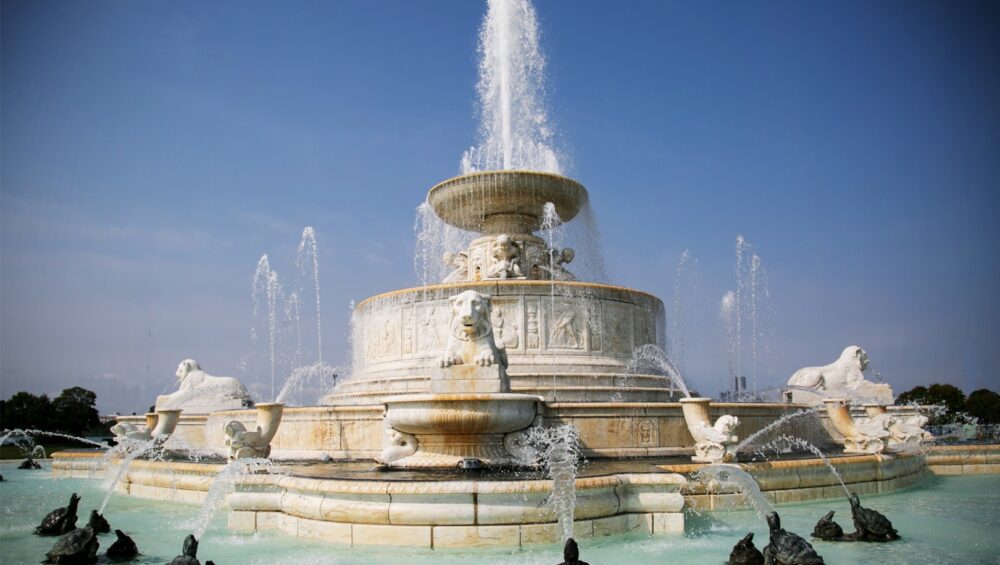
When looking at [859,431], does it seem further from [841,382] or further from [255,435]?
[255,435]

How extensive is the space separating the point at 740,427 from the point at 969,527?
5.62 meters

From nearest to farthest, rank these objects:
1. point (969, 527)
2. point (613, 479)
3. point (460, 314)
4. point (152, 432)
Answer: point (613, 479) < point (969, 527) < point (460, 314) < point (152, 432)

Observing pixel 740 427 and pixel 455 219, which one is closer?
pixel 740 427

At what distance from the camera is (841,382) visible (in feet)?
68.9

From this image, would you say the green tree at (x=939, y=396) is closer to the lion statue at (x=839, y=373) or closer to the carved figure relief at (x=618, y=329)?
the lion statue at (x=839, y=373)

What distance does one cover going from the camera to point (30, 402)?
41.7 metres

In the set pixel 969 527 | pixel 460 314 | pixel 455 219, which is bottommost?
pixel 969 527

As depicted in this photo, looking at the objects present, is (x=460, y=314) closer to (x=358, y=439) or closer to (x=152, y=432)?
(x=358, y=439)

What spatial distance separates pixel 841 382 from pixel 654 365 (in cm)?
638

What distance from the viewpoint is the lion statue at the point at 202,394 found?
20875mm

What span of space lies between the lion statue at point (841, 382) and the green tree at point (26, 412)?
128ft

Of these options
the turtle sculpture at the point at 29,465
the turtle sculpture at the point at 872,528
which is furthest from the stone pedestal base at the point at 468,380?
the turtle sculpture at the point at 29,465

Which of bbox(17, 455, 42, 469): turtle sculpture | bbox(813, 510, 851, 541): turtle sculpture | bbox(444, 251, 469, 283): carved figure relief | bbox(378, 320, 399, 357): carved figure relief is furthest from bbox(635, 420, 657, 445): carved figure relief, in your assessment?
bbox(17, 455, 42, 469): turtle sculpture

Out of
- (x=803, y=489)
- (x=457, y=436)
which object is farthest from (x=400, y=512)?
(x=803, y=489)
